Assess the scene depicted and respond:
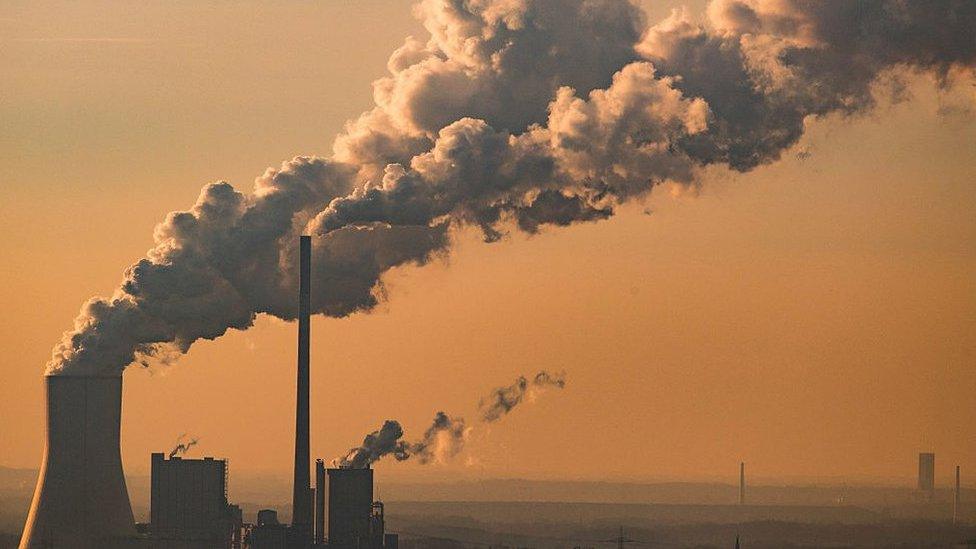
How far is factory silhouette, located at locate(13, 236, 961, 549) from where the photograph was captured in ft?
245

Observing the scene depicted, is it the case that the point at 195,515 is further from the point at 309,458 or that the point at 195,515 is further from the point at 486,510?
the point at 486,510

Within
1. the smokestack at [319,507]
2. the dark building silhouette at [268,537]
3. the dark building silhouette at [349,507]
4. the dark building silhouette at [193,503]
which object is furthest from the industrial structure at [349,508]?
the dark building silhouette at [193,503]

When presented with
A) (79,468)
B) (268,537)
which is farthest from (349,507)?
(79,468)

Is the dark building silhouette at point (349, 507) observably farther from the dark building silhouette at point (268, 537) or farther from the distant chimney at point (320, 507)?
the dark building silhouette at point (268, 537)

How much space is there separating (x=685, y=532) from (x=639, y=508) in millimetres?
23931

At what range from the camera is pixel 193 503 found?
84.5m

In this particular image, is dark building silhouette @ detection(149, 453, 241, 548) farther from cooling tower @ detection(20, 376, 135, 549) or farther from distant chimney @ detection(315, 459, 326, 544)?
cooling tower @ detection(20, 376, 135, 549)

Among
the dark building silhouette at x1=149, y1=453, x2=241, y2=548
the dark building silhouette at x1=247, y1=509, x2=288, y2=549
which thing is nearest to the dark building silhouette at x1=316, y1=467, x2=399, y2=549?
the dark building silhouette at x1=247, y1=509, x2=288, y2=549

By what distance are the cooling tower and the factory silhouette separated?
0.12 ft

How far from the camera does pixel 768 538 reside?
121 meters

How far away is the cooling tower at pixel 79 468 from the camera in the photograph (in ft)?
244


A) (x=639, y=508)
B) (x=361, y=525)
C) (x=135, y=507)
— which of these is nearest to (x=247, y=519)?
(x=135, y=507)

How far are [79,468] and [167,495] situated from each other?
1081 cm

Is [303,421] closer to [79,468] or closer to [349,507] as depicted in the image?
[349,507]
